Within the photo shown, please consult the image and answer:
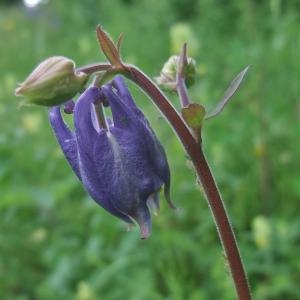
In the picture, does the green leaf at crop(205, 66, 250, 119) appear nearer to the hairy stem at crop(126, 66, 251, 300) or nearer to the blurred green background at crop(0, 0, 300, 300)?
the hairy stem at crop(126, 66, 251, 300)

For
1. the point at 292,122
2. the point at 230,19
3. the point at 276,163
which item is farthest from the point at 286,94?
the point at 230,19

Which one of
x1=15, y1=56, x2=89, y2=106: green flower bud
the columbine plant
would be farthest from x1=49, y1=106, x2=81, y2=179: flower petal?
x1=15, y1=56, x2=89, y2=106: green flower bud

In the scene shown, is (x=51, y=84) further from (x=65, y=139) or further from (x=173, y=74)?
(x=173, y=74)

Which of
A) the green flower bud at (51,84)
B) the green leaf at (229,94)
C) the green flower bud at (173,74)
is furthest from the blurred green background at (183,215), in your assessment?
the green flower bud at (51,84)

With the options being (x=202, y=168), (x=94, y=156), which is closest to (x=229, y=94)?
(x=202, y=168)

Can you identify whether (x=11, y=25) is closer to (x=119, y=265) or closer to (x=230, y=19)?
(x=230, y=19)

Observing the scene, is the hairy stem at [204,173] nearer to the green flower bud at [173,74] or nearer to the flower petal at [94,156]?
the flower petal at [94,156]
